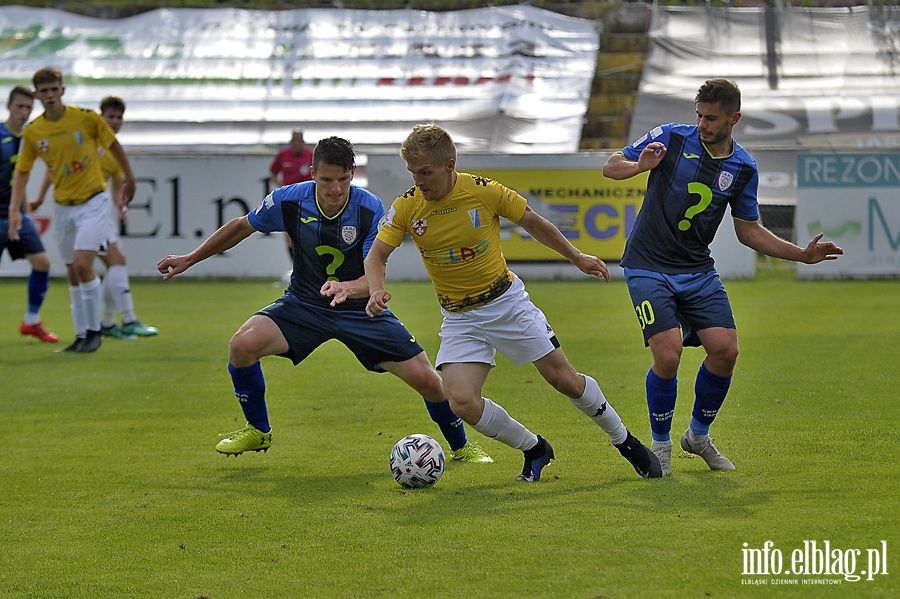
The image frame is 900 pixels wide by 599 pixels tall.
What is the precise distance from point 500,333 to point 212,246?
1596 millimetres

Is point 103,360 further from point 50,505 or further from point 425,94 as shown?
point 425,94

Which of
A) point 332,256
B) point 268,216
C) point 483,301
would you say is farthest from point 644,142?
point 268,216

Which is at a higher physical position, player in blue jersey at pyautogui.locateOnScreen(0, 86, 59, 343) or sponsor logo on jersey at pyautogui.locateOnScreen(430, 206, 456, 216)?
sponsor logo on jersey at pyautogui.locateOnScreen(430, 206, 456, 216)

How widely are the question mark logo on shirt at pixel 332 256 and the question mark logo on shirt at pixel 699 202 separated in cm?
179

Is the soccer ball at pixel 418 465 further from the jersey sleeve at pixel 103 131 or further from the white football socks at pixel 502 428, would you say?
the jersey sleeve at pixel 103 131

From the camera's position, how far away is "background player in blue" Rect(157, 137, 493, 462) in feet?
21.2

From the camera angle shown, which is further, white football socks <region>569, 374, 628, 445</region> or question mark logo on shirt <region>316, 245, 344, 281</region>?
question mark logo on shirt <region>316, 245, 344, 281</region>

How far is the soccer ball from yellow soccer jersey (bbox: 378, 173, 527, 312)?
2.28 feet

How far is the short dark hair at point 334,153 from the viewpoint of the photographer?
20.1ft

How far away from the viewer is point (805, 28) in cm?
2730

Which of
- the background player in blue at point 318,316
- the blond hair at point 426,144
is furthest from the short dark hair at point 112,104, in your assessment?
the blond hair at point 426,144

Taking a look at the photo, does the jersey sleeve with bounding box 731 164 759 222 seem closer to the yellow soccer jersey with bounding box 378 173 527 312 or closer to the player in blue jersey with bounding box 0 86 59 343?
the yellow soccer jersey with bounding box 378 173 527 312

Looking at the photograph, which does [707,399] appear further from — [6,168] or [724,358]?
[6,168]

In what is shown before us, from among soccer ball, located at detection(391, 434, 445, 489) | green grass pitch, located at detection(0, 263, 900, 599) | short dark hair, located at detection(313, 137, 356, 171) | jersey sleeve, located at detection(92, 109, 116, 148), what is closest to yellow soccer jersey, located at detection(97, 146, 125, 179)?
jersey sleeve, located at detection(92, 109, 116, 148)
